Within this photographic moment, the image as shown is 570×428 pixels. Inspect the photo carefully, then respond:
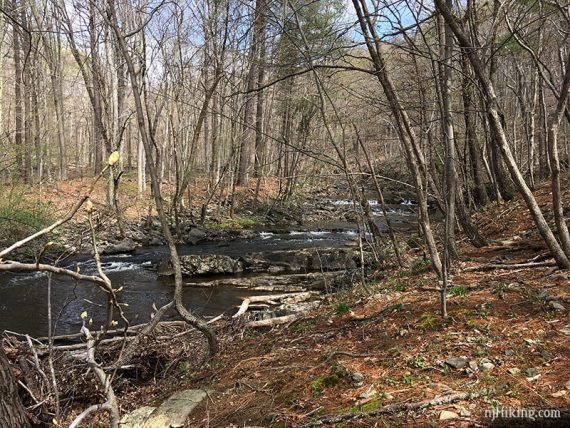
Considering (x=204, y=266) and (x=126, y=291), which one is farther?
(x=204, y=266)

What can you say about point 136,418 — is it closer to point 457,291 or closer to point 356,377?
point 356,377

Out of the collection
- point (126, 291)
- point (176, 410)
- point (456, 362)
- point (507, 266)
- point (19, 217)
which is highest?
point (19, 217)

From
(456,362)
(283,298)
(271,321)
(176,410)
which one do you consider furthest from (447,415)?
(283,298)

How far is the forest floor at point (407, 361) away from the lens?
2.88 m

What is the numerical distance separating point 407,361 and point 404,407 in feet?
2.30

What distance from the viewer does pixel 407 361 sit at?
355cm

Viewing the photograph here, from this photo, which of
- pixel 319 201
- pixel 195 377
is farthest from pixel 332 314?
pixel 319 201

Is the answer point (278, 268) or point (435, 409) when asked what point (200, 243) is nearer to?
point (278, 268)

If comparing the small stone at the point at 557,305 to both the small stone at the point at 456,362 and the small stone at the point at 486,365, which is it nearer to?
the small stone at the point at 486,365

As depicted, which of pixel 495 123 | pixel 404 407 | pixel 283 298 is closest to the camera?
pixel 404 407

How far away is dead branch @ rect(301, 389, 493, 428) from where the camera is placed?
286 centimetres

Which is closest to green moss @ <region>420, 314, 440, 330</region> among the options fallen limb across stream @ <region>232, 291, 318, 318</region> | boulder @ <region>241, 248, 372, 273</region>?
fallen limb across stream @ <region>232, 291, 318, 318</region>

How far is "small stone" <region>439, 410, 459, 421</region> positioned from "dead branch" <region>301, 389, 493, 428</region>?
0.11 metres

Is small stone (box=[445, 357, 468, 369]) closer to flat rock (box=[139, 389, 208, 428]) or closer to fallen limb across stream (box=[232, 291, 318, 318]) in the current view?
flat rock (box=[139, 389, 208, 428])
